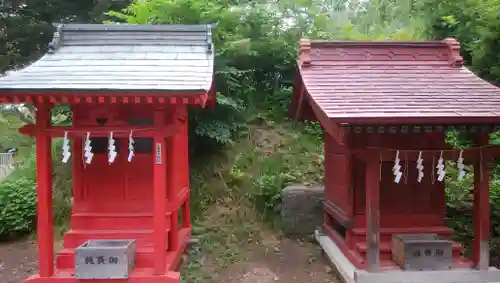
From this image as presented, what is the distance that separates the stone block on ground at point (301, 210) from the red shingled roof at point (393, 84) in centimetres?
230

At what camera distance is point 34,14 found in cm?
1647

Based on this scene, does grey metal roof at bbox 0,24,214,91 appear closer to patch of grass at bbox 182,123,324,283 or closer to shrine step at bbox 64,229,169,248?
shrine step at bbox 64,229,169,248

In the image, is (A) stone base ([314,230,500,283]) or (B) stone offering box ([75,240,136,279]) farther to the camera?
(A) stone base ([314,230,500,283])

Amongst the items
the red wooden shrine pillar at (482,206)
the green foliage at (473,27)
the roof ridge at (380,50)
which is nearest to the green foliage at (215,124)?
the roof ridge at (380,50)

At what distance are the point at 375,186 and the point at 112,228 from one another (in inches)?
185

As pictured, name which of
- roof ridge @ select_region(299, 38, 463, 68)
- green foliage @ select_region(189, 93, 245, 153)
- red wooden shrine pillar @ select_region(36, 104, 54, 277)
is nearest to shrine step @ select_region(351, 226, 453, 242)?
roof ridge @ select_region(299, 38, 463, 68)

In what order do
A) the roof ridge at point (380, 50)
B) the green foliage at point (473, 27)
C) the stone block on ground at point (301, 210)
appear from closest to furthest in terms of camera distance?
the roof ridge at point (380, 50) < the stone block on ground at point (301, 210) < the green foliage at point (473, 27)

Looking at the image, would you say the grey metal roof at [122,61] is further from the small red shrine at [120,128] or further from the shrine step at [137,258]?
the shrine step at [137,258]

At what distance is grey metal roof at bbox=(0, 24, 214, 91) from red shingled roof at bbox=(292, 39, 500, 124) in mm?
2130

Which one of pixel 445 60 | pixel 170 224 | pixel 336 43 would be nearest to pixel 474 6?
pixel 445 60

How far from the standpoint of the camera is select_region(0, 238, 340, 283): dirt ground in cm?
758

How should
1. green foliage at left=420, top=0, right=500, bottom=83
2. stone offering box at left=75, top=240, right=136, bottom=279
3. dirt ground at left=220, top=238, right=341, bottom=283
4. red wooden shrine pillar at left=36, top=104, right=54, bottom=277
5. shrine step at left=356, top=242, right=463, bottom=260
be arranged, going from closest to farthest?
stone offering box at left=75, top=240, right=136, bottom=279 → red wooden shrine pillar at left=36, top=104, right=54, bottom=277 → shrine step at left=356, top=242, right=463, bottom=260 → dirt ground at left=220, top=238, right=341, bottom=283 → green foliage at left=420, top=0, right=500, bottom=83

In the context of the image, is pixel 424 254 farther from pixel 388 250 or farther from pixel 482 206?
pixel 482 206

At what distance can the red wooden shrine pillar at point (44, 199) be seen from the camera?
627 centimetres
